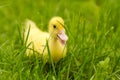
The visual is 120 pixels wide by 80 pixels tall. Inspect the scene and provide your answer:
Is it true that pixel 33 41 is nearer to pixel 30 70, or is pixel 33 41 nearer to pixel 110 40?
pixel 30 70

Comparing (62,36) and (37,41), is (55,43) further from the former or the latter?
(37,41)

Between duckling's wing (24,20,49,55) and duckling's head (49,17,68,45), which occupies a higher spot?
duckling's head (49,17,68,45)

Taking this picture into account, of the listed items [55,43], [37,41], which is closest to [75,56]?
[55,43]

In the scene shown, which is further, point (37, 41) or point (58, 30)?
point (37, 41)

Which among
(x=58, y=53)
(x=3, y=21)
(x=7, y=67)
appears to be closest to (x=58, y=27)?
(x=58, y=53)

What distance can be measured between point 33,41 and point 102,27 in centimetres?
55

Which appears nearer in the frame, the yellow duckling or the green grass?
the green grass

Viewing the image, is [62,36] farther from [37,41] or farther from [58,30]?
[37,41]

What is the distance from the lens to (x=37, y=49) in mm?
3203

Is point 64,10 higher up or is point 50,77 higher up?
point 64,10

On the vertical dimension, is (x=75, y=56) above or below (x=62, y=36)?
below

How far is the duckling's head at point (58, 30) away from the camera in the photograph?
3108mm

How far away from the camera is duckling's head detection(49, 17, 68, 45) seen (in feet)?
10.2

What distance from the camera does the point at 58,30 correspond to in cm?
314
